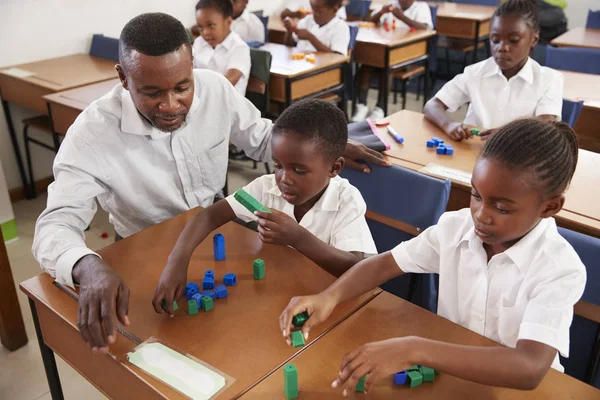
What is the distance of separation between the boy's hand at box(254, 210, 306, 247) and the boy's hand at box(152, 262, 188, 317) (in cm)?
21

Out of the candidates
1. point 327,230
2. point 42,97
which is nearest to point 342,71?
point 42,97

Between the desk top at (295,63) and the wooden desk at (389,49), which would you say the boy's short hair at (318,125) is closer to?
the desk top at (295,63)

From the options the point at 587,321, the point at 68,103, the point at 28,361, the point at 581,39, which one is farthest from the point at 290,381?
the point at 581,39

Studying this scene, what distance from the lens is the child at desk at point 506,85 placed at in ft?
7.36

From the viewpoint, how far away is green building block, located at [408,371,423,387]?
3.10ft

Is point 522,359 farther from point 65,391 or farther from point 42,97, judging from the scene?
point 42,97

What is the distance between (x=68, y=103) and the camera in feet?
9.17

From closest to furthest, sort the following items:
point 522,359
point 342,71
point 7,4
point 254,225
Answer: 1. point 522,359
2. point 254,225
3. point 7,4
4. point 342,71

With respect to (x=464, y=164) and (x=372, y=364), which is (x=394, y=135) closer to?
(x=464, y=164)

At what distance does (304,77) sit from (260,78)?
30 centimetres

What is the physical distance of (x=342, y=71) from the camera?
3670 mm

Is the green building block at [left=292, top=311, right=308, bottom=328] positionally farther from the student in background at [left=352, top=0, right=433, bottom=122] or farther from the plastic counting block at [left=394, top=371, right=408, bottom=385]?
the student in background at [left=352, top=0, right=433, bottom=122]

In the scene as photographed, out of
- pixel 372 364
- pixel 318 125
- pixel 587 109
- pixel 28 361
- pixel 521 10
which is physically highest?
pixel 521 10

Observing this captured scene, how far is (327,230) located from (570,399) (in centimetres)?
74
